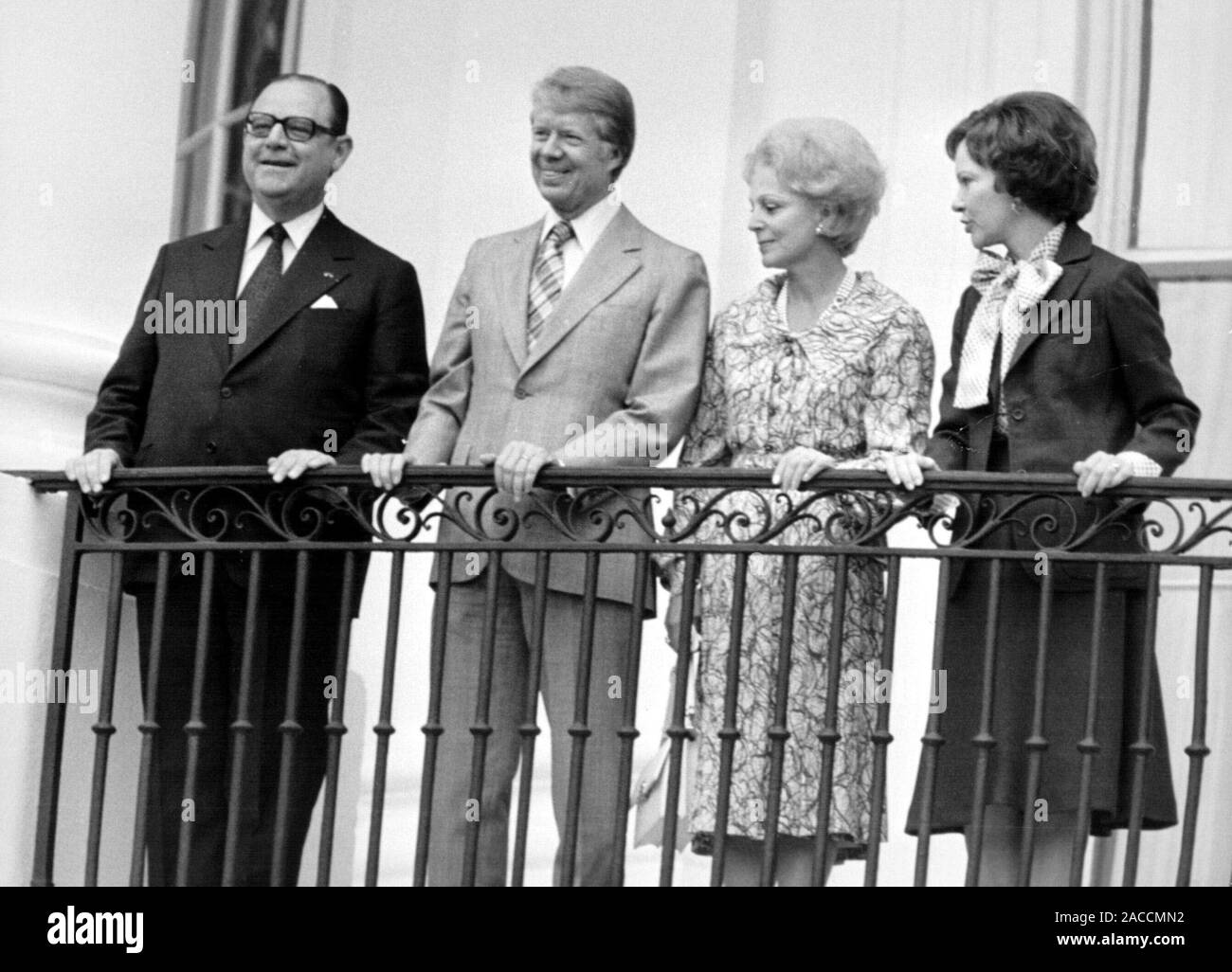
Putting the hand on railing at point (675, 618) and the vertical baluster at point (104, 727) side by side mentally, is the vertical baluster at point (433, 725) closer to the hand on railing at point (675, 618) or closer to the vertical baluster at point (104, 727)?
the hand on railing at point (675, 618)

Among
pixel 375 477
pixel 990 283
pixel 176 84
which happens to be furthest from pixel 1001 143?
pixel 176 84

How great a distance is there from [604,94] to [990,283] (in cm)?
117

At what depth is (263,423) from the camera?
723 cm

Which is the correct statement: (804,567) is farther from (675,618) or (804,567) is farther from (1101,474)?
(1101,474)

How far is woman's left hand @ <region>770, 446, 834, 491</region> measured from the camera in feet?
21.4

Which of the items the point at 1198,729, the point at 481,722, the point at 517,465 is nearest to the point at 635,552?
the point at 517,465

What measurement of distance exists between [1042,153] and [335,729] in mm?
2300

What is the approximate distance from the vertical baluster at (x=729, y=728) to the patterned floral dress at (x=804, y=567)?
157mm

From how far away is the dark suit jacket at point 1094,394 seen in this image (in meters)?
6.61

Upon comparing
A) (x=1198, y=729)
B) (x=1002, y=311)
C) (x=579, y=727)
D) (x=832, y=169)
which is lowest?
(x=579, y=727)

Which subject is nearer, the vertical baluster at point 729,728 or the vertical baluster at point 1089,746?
the vertical baluster at point 1089,746

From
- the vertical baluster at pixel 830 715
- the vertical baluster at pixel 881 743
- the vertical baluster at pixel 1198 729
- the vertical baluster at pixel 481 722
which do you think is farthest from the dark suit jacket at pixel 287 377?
the vertical baluster at pixel 1198 729
